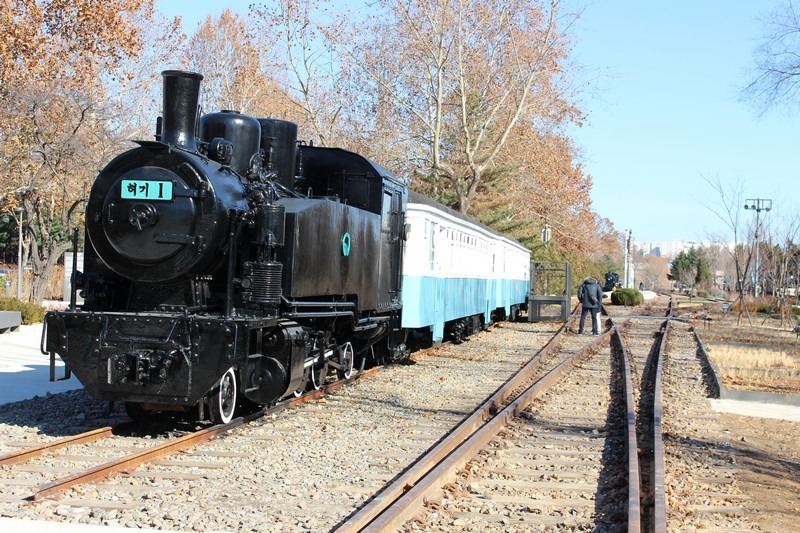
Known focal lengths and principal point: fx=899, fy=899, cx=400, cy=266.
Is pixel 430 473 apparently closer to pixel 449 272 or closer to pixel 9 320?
pixel 449 272

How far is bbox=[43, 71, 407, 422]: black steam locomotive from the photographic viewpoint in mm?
7922

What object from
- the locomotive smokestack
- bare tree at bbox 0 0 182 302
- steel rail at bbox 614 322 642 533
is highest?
bare tree at bbox 0 0 182 302

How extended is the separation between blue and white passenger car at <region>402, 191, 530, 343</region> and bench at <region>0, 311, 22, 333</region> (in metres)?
8.80

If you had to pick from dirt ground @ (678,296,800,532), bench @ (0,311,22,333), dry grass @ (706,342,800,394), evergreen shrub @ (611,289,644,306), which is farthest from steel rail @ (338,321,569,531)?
evergreen shrub @ (611,289,644,306)

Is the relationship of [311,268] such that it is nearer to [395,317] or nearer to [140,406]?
[140,406]

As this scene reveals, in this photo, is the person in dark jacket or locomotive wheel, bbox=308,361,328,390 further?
the person in dark jacket

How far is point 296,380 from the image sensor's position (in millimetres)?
9062

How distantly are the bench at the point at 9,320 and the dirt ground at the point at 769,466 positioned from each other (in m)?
14.3

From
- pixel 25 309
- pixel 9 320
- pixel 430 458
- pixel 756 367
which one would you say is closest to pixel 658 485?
pixel 430 458

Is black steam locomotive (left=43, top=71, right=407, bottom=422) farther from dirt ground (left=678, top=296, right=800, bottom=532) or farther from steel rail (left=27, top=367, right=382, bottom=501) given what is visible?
dirt ground (left=678, top=296, right=800, bottom=532)

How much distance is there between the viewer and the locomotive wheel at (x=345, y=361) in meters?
11.5

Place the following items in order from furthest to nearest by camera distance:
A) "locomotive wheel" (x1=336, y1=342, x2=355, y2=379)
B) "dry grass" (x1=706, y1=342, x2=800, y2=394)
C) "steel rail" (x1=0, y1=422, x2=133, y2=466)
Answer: "dry grass" (x1=706, y1=342, x2=800, y2=394) → "locomotive wheel" (x1=336, y1=342, x2=355, y2=379) → "steel rail" (x1=0, y1=422, x2=133, y2=466)

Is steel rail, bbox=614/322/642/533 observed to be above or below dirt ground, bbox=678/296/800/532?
above

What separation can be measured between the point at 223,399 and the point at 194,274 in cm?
123
